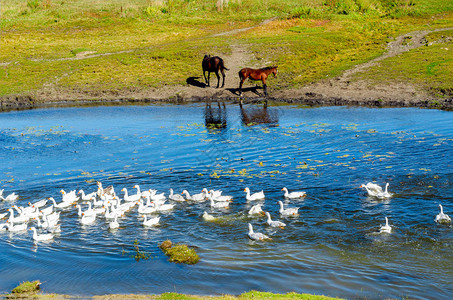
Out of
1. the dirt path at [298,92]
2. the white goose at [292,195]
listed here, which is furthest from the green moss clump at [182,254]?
the dirt path at [298,92]

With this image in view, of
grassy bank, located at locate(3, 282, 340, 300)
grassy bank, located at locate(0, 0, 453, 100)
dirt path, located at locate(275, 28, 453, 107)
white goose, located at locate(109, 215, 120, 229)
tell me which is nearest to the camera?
grassy bank, located at locate(3, 282, 340, 300)

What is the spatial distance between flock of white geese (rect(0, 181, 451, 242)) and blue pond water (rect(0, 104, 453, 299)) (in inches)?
13.3

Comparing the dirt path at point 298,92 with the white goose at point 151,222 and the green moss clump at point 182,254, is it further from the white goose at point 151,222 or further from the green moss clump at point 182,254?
the green moss clump at point 182,254

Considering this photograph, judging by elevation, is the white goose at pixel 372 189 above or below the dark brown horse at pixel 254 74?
below

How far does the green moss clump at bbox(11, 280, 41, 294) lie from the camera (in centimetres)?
1270

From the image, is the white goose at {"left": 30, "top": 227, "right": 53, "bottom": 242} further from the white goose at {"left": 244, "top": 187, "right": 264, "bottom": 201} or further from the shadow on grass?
the shadow on grass

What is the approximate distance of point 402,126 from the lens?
30500 mm

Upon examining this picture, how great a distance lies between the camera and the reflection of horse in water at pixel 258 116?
3475 cm

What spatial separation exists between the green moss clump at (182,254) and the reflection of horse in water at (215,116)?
19733mm

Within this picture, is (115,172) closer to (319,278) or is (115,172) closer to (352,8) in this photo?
(319,278)

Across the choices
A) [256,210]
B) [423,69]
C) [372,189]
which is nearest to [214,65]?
[423,69]

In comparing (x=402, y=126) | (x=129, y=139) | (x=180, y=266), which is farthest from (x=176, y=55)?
(x=180, y=266)

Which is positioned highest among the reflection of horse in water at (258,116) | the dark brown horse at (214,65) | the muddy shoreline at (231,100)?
the dark brown horse at (214,65)

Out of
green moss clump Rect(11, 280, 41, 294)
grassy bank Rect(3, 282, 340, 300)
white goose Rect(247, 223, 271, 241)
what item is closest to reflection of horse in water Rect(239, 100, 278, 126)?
white goose Rect(247, 223, 271, 241)
